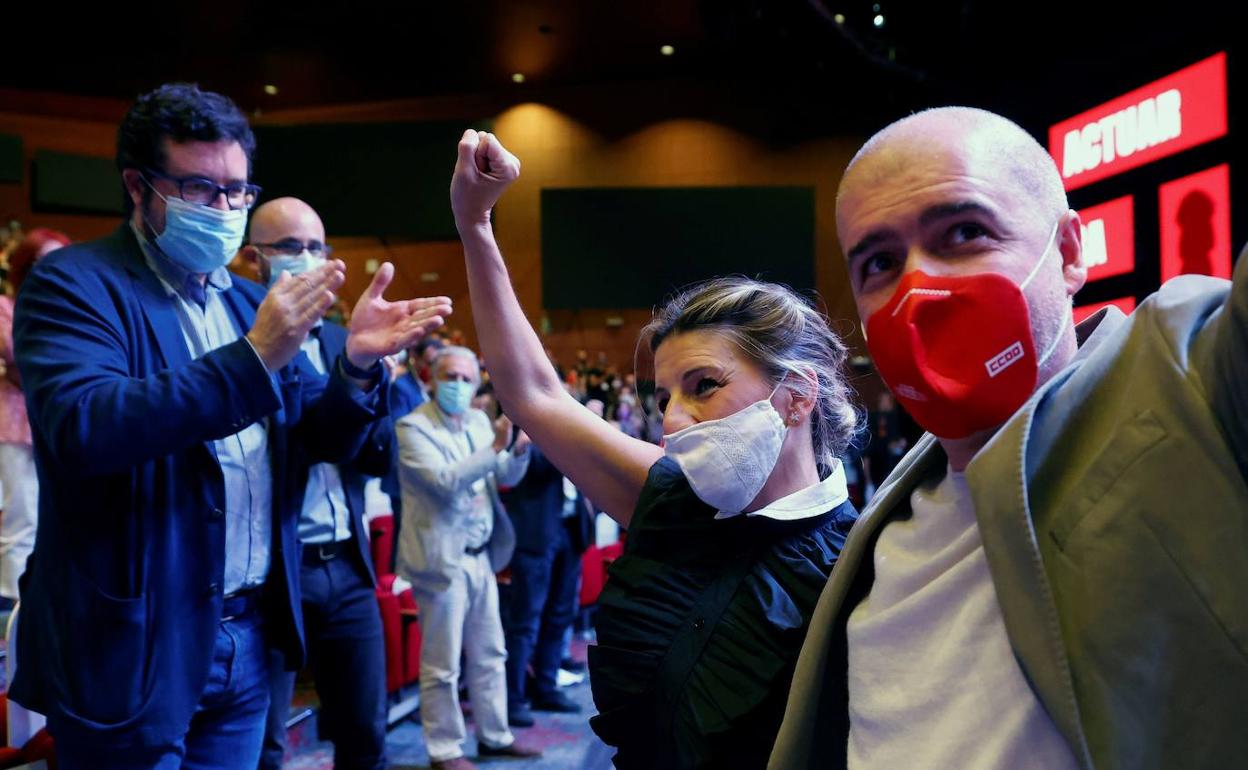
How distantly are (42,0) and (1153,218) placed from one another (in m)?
8.49

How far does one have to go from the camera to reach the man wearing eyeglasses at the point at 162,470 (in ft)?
4.38

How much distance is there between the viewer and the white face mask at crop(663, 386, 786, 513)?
48.9 inches

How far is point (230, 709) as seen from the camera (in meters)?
1.55

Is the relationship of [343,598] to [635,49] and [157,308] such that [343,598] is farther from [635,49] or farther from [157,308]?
[635,49]

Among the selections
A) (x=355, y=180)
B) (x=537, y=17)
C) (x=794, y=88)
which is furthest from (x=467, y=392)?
(x=794, y=88)

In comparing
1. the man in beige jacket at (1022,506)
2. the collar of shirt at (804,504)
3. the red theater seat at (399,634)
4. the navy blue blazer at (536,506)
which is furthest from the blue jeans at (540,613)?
the man in beige jacket at (1022,506)

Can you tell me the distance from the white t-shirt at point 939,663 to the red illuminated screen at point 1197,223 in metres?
4.07

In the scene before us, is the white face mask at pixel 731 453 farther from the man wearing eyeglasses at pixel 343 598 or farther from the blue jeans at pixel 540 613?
the blue jeans at pixel 540 613

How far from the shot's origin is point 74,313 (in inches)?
54.7

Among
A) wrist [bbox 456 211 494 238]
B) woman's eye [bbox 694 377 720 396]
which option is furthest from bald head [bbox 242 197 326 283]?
woman's eye [bbox 694 377 720 396]

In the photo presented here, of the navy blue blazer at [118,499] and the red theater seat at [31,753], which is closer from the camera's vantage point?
the navy blue blazer at [118,499]

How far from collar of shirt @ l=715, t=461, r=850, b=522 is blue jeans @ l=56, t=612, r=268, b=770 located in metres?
0.86

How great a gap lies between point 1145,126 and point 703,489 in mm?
4713

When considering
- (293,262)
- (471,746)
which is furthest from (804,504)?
(471,746)
